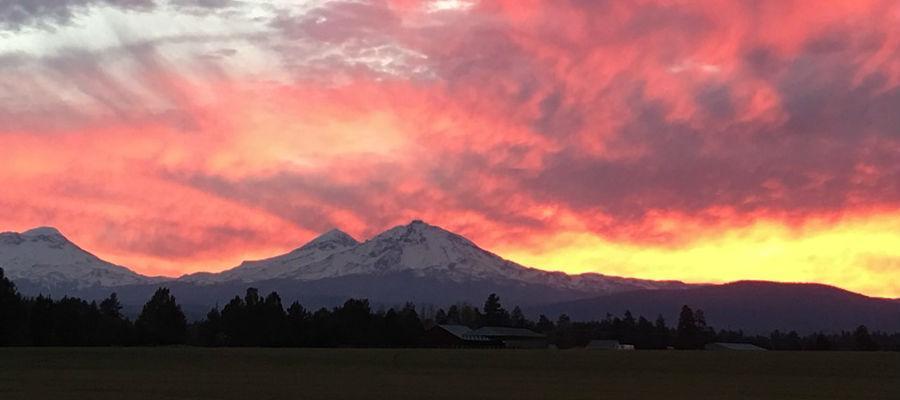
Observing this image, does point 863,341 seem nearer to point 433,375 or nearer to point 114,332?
point 114,332

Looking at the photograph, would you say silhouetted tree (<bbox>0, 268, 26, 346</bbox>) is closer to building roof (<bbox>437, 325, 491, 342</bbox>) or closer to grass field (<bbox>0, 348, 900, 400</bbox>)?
grass field (<bbox>0, 348, 900, 400</bbox>)

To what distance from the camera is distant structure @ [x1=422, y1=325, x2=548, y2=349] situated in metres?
171

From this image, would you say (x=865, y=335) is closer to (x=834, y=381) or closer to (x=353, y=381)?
(x=834, y=381)

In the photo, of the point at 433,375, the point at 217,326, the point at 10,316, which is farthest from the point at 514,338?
the point at 433,375

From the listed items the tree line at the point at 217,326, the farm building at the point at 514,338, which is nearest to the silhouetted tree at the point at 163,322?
the tree line at the point at 217,326

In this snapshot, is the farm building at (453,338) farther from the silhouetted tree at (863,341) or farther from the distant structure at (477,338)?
the silhouetted tree at (863,341)

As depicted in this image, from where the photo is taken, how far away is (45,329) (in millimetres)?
141000

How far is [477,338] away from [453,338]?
28.5 ft

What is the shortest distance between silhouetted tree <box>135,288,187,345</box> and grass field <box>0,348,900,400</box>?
56254 mm

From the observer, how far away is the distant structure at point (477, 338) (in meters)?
171

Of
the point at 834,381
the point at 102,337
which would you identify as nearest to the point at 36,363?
the point at 834,381

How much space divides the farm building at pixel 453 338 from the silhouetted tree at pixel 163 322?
130 ft

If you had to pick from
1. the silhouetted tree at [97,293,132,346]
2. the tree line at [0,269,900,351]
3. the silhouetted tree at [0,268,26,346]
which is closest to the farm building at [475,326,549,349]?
the tree line at [0,269,900,351]

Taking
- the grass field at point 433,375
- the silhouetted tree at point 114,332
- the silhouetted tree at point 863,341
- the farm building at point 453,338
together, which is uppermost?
the silhouetted tree at point 863,341
